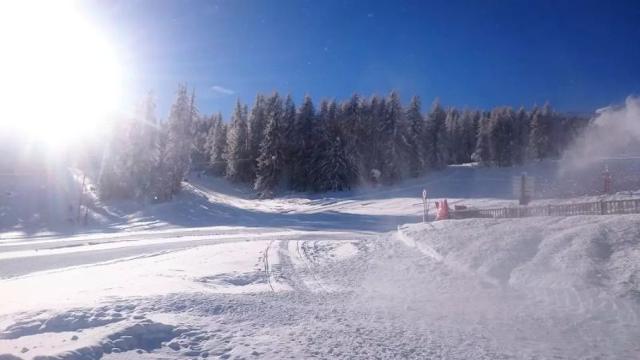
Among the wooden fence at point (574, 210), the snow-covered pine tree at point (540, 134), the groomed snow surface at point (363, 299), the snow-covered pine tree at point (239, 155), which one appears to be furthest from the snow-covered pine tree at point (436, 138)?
the groomed snow surface at point (363, 299)

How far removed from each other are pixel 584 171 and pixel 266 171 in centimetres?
3497

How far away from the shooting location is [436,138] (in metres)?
76.3

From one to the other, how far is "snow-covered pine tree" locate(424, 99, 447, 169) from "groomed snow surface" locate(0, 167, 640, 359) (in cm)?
5788

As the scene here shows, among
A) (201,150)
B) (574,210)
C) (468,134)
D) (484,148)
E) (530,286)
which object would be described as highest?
(468,134)

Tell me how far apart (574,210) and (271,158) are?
1927 inches

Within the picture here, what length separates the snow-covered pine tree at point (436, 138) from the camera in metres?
72.8

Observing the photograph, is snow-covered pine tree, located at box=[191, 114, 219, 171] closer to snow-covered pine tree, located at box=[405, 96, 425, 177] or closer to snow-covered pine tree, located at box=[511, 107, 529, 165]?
snow-covered pine tree, located at box=[405, 96, 425, 177]

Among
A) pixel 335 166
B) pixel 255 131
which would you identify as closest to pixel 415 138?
pixel 335 166

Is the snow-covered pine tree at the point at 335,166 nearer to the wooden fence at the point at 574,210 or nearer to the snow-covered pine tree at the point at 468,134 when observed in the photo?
the snow-covered pine tree at the point at 468,134

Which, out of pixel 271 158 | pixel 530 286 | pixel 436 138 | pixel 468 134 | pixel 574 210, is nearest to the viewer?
pixel 530 286

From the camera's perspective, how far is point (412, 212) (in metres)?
41.4

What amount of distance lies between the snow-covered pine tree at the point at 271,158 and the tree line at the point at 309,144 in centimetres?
12

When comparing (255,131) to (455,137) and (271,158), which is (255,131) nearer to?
(271,158)

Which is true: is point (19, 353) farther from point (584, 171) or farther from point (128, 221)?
point (584, 171)
